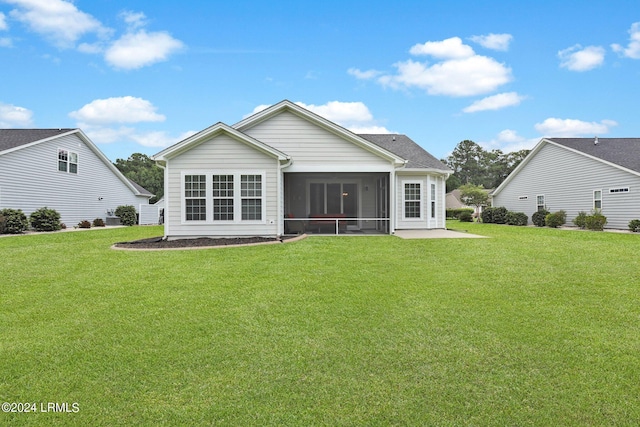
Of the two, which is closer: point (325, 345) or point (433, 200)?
point (325, 345)

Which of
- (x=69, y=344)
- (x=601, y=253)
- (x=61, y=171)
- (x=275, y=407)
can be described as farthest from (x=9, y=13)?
(x=601, y=253)

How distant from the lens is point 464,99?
90.8 feet

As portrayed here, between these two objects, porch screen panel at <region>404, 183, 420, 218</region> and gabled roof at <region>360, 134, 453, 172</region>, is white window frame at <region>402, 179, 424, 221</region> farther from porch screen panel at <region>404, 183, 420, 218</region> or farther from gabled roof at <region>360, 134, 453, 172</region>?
gabled roof at <region>360, 134, 453, 172</region>

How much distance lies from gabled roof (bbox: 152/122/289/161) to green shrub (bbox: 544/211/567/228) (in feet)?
61.3

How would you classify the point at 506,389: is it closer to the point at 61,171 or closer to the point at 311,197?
the point at 311,197

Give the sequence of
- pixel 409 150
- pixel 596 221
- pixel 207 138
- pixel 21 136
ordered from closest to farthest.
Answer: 1. pixel 207 138
2. pixel 596 221
3. pixel 409 150
4. pixel 21 136

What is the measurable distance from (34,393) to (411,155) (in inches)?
730

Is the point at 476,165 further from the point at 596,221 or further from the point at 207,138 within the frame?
the point at 207,138

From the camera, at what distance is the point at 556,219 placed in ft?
74.4

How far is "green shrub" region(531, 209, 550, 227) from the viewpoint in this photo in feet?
80.2

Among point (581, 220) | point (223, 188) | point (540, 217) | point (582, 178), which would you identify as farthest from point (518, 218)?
point (223, 188)

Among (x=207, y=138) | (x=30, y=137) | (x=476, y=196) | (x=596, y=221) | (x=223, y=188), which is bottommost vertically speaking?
(x=596, y=221)

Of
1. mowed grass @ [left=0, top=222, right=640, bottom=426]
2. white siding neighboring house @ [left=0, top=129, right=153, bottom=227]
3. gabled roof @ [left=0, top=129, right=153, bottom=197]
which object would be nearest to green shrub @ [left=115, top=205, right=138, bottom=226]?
white siding neighboring house @ [left=0, top=129, right=153, bottom=227]

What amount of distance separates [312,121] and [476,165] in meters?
78.7
